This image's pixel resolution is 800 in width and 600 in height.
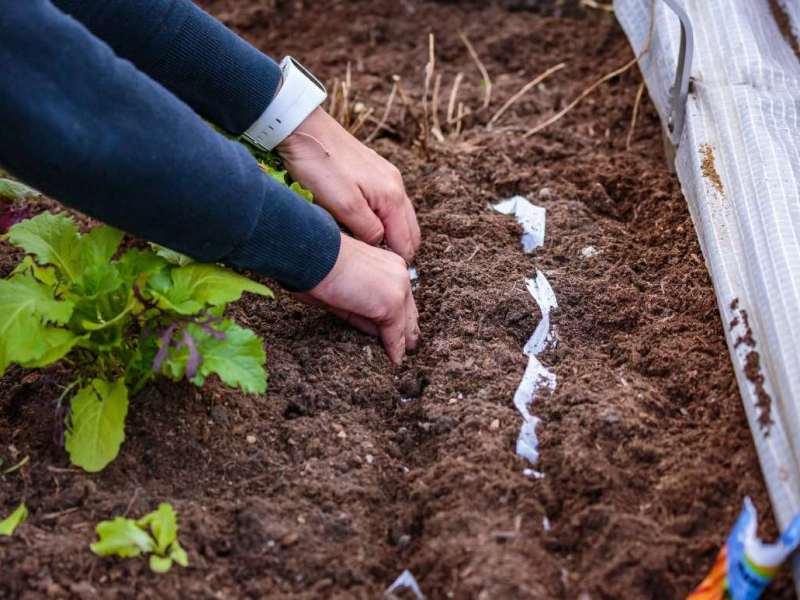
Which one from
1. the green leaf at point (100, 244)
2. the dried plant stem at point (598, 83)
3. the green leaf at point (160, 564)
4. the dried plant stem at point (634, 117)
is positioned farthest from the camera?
the dried plant stem at point (634, 117)

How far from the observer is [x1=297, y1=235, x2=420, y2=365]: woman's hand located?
1933 mm

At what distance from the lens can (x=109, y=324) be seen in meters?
1.76

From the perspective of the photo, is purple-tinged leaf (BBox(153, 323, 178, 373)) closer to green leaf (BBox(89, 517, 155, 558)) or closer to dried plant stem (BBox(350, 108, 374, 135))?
green leaf (BBox(89, 517, 155, 558))

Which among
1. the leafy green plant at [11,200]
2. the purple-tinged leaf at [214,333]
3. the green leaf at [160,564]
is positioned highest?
the purple-tinged leaf at [214,333]

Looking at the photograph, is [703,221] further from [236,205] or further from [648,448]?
[236,205]

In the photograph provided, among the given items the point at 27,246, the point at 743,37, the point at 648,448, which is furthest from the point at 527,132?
the point at 27,246

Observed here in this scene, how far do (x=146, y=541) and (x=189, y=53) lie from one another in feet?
3.28

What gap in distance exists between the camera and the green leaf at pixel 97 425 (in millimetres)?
1795

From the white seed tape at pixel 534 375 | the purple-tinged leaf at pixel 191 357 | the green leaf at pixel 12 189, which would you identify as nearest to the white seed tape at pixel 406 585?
the white seed tape at pixel 534 375

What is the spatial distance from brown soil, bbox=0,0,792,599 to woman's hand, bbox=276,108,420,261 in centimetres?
22

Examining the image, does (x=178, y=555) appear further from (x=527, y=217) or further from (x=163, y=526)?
(x=527, y=217)

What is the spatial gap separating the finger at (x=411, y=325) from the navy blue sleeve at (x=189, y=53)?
533 mm

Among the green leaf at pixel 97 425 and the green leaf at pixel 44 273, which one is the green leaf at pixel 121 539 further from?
the green leaf at pixel 44 273

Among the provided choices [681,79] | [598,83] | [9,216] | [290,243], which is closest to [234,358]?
[290,243]
